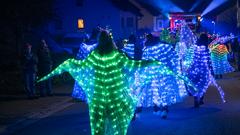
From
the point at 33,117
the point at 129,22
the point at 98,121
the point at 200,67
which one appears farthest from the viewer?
the point at 129,22

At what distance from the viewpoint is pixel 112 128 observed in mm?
7266

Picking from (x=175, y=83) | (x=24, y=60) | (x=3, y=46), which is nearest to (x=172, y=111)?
(x=175, y=83)

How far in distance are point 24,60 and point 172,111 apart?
17.5ft

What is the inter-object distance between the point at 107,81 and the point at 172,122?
14.1 feet

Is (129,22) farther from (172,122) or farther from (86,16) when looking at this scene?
(172,122)

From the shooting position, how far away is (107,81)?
7234 millimetres

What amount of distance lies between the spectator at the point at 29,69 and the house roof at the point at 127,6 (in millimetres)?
39957

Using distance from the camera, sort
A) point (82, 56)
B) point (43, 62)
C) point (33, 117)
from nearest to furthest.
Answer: point (33, 117), point (82, 56), point (43, 62)

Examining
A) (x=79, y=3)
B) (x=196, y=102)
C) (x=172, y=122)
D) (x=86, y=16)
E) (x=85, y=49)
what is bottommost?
(x=172, y=122)

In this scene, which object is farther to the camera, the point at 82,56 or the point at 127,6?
the point at 127,6

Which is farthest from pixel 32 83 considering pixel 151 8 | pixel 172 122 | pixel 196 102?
pixel 151 8

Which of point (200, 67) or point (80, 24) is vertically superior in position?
point (80, 24)

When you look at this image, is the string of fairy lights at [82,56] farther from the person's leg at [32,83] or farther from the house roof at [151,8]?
the house roof at [151,8]

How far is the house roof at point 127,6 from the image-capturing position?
2203 inches
